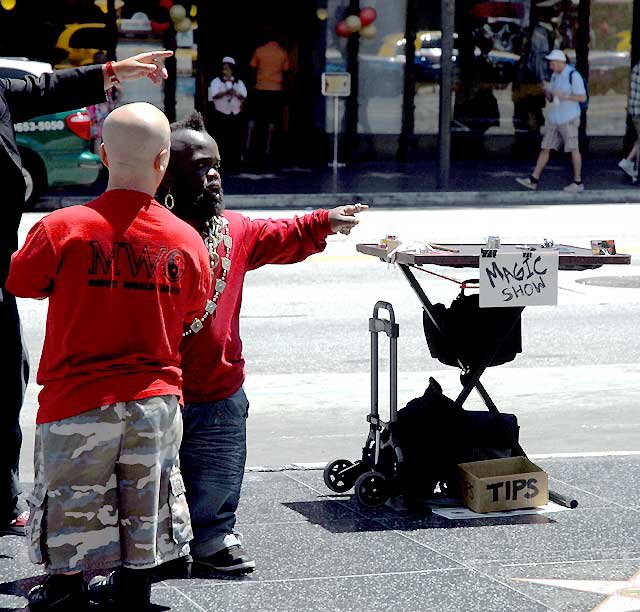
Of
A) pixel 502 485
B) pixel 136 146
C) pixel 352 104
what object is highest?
pixel 136 146

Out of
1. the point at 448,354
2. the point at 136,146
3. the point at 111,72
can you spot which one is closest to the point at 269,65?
the point at 448,354

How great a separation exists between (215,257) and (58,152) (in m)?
12.7

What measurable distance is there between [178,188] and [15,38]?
723 inches

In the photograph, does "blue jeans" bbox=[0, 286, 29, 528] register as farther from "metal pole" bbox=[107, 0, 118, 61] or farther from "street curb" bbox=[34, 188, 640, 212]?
"metal pole" bbox=[107, 0, 118, 61]

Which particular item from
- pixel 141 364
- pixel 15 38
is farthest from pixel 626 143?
pixel 141 364

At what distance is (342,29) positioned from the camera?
78.1 ft

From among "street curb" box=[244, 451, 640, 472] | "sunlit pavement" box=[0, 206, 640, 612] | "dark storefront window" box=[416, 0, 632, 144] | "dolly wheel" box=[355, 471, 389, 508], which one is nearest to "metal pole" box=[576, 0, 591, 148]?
"dark storefront window" box=[416, 0, 632, 144]

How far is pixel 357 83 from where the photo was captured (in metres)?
24.2

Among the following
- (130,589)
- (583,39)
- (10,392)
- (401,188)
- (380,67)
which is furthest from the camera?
(583,39)

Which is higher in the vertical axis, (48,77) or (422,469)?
(48,77)

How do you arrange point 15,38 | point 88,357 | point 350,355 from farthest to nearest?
point 15,38, point 350,355, point 88,357

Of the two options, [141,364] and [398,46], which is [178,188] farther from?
[398,46]

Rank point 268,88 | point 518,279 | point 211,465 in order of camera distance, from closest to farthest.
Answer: point 211,465 < point 518,279 < point 268,88

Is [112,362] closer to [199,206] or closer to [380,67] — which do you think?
[199,206]
